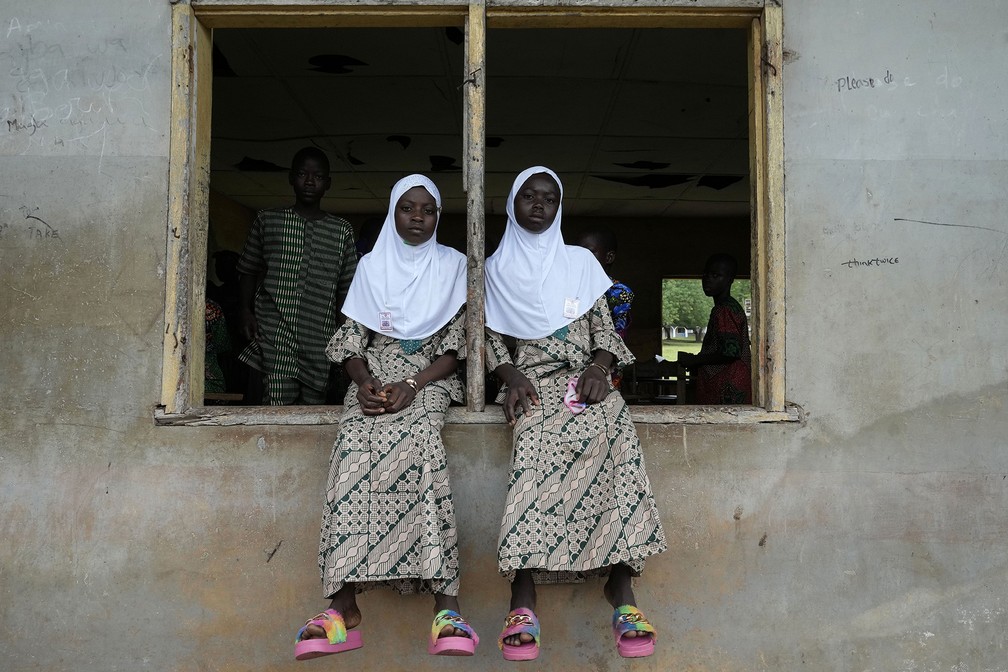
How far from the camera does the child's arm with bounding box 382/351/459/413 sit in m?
3.15

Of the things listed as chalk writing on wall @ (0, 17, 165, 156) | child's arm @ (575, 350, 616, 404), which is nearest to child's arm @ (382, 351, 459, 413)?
child's arm @ (575, 350, 616, 404)

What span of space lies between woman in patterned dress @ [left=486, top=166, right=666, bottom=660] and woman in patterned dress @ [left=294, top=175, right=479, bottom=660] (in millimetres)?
204

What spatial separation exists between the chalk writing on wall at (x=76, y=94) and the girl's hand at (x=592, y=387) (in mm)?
2012

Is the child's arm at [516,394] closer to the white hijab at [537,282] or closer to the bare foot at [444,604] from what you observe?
the white hijab at [537,282]

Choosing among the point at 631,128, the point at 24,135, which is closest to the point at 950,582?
the point at 24,135

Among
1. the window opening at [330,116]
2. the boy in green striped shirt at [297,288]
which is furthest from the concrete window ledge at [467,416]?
the window opening at [330,116]

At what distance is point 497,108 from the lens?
6.61m

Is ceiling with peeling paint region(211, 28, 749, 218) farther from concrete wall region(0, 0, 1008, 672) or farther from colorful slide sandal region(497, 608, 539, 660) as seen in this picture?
colorful slide sandal region(497, 608, 539, 660)

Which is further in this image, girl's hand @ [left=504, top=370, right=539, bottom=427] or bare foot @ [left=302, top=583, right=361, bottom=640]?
girl's hand @ [left=504, top=370, right=539, bottom=427]

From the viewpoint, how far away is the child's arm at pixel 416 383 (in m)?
3.15

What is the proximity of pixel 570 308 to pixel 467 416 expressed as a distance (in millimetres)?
582

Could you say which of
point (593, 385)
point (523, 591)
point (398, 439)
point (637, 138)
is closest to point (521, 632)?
point (523, 591)

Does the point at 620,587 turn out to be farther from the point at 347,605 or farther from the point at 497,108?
the point at 497,108

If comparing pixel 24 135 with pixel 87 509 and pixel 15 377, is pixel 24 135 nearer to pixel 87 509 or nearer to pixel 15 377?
pixel 15 377
